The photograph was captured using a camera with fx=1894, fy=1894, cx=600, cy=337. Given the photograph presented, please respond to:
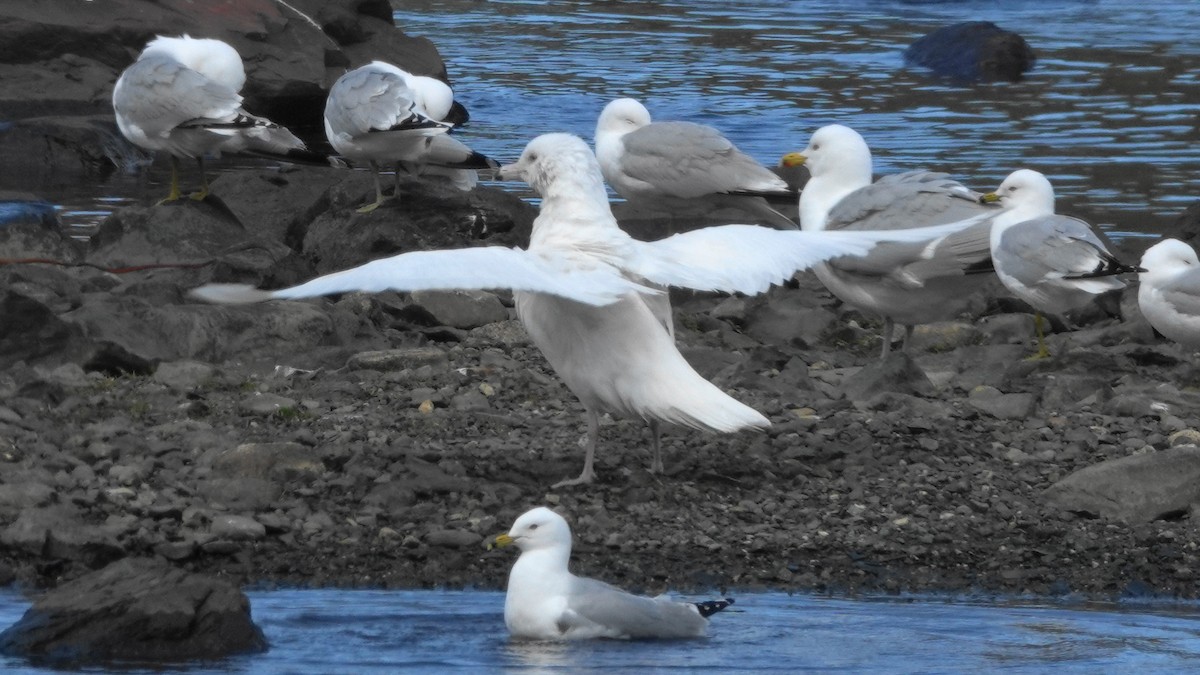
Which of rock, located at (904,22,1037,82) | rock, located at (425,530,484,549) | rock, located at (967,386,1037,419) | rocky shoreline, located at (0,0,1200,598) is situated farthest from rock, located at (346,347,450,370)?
rock, located at (904,22,1037,82)

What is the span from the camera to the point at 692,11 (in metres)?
31.3

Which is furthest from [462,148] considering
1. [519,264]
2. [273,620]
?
[273,620]

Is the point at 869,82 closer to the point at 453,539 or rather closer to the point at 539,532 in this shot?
the point at 453,539

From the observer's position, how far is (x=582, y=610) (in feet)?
18.8

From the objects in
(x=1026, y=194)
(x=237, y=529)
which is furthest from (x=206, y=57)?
(x=237, y=529)

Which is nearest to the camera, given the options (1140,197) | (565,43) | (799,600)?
(799,600)

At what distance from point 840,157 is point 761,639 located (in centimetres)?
530

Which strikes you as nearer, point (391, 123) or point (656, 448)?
point (656, 448)

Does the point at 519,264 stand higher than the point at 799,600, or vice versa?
the point at 519,264

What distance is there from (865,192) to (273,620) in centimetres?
489

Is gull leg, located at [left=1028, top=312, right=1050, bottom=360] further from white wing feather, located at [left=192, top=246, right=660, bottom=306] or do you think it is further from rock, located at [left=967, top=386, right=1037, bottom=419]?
white wing feather, located at [left=192, top=246, right=660, bottom=306]

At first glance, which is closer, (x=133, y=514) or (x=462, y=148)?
(x=133, y=514)

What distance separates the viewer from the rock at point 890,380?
8844 millimetres

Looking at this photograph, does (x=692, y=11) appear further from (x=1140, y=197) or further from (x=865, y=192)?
(x=865, y=192)
